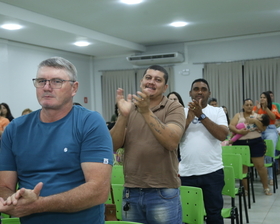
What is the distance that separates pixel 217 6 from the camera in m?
6.20

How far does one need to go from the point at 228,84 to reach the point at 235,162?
537 cm

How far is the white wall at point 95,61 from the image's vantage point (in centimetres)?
816

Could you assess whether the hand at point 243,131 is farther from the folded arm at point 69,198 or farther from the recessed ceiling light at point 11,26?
the recessed ceiling light at point 11,26

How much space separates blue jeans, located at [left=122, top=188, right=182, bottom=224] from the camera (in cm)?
205

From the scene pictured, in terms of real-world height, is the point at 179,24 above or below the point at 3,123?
above

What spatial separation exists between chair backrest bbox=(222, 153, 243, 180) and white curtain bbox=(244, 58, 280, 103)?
5.10 meters

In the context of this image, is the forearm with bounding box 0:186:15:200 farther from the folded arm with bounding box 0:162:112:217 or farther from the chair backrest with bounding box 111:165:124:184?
the chair backrest with bounding box 111:165:124:184

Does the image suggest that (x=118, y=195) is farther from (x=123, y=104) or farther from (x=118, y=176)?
(x=123, y=104)

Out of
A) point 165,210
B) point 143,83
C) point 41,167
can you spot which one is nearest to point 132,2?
point 143,83

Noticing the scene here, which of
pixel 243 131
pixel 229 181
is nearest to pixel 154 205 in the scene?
pixel 229 181

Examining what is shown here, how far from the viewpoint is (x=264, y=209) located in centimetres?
472

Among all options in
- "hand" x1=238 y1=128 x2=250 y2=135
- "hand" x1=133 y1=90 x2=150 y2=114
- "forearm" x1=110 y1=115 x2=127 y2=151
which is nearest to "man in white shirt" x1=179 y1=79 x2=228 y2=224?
"forearm" x1=110 y1=115 x2=127 y2=151

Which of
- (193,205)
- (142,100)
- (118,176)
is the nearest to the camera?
(142,100)

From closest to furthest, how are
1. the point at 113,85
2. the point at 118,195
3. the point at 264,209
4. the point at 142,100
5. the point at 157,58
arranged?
the point at 142,100 < the point at 118,195 < the point at 264,209 < the point at 157,58 < the point at 113,85
